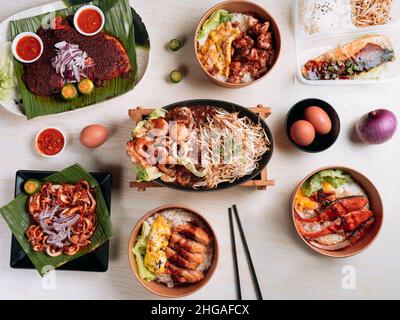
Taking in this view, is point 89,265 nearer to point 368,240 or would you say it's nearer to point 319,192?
point 319,192

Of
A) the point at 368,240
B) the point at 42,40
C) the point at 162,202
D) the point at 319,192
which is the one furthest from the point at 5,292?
the point at 368,240

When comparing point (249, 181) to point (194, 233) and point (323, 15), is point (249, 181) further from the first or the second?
point (323, 15)

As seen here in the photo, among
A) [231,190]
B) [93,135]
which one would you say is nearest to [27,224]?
[93,135]

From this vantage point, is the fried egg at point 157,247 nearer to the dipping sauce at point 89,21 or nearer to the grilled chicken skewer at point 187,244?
the grilled chicken skewer at point 187,244

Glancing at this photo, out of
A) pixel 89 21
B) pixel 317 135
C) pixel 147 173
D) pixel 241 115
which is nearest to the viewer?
pixel 147 173

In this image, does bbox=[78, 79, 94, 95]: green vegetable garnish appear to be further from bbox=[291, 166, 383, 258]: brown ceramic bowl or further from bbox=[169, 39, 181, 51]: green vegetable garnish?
bbox=[291, 166, 383, 258]: brown ceramic bowl

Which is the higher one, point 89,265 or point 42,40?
point 42,40

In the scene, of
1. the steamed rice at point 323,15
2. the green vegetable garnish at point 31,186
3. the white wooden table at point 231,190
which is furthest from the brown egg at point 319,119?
the green vegetable garnish at point 31,186
